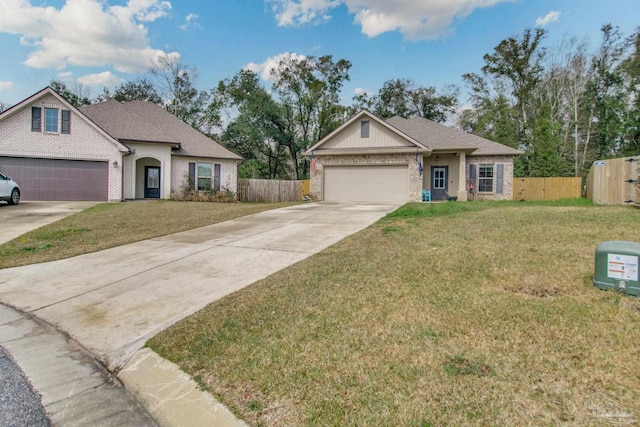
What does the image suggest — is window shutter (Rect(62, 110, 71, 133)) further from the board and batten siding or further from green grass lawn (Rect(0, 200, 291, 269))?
the board and batten siding

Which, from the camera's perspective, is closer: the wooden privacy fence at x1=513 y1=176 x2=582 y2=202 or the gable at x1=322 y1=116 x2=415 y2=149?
the gable at x1=322 y1=116 x2=415 y2=149

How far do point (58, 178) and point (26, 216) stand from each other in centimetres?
636

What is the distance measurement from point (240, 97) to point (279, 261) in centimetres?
2835

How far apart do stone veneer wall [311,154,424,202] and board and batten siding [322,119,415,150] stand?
573 millimetres

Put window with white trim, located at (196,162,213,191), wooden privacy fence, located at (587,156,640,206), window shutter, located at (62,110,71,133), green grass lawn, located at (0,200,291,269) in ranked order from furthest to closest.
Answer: window with white trim, located at (196,162,213,191), window shutter, located at (62,110,71,133), wooden privacy fence, located at (587,156,640,206), green grass lawn, located at (0,200,291,269)

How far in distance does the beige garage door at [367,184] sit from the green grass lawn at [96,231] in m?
7.18

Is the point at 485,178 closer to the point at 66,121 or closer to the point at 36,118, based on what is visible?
the point at 66,121

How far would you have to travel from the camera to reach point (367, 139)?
18.8 m

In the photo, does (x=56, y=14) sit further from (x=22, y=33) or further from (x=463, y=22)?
(x=463, y=22)

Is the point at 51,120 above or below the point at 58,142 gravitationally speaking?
above

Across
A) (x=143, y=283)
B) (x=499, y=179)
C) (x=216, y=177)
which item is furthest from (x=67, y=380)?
(x=499, y=179)

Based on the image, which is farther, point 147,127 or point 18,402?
point 147,127

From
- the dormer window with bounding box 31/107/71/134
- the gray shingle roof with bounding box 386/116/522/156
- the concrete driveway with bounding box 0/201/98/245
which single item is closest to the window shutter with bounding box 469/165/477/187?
the gray shingle roof with bounding box 386/116/522/156

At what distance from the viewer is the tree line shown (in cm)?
2706
